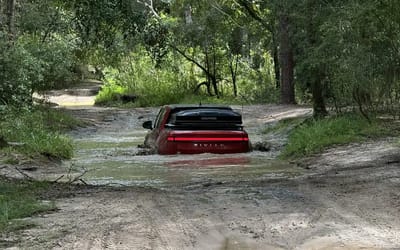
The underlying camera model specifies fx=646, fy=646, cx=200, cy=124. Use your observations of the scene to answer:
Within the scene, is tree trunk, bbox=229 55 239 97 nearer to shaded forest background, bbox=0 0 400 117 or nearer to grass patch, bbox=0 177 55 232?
shaded forest background, bbox=0 0 400 117

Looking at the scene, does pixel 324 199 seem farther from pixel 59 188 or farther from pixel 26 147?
pixel 26 147

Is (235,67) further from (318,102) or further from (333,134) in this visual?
(333,134)

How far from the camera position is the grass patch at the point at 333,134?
576 inches

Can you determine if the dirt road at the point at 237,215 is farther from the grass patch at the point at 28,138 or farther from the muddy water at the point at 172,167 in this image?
the grass patch at the point at 28,138

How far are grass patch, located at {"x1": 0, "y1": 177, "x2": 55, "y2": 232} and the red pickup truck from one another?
192 inches

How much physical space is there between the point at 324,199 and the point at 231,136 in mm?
6799

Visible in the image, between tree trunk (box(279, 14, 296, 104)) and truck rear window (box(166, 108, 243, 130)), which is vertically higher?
tree trunk (box(279, 14, 296, 104))

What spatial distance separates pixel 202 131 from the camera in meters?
14.3

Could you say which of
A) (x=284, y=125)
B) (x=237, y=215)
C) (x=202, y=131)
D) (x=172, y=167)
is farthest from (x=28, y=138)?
(x=237, y=215)

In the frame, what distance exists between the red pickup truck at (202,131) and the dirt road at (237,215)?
3414 millimetres

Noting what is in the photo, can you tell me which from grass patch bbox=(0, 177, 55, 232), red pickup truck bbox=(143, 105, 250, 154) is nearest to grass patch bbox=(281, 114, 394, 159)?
red pickup truck bbox=(143, 105, 250, 154)

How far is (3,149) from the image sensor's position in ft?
44.7

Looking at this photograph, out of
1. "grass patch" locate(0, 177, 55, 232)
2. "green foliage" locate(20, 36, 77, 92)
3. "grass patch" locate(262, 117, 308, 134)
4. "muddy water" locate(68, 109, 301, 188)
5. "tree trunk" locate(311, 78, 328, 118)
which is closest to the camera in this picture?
"grass patch" locate(0, 177, 55, 232)

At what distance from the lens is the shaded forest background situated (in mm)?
11352
